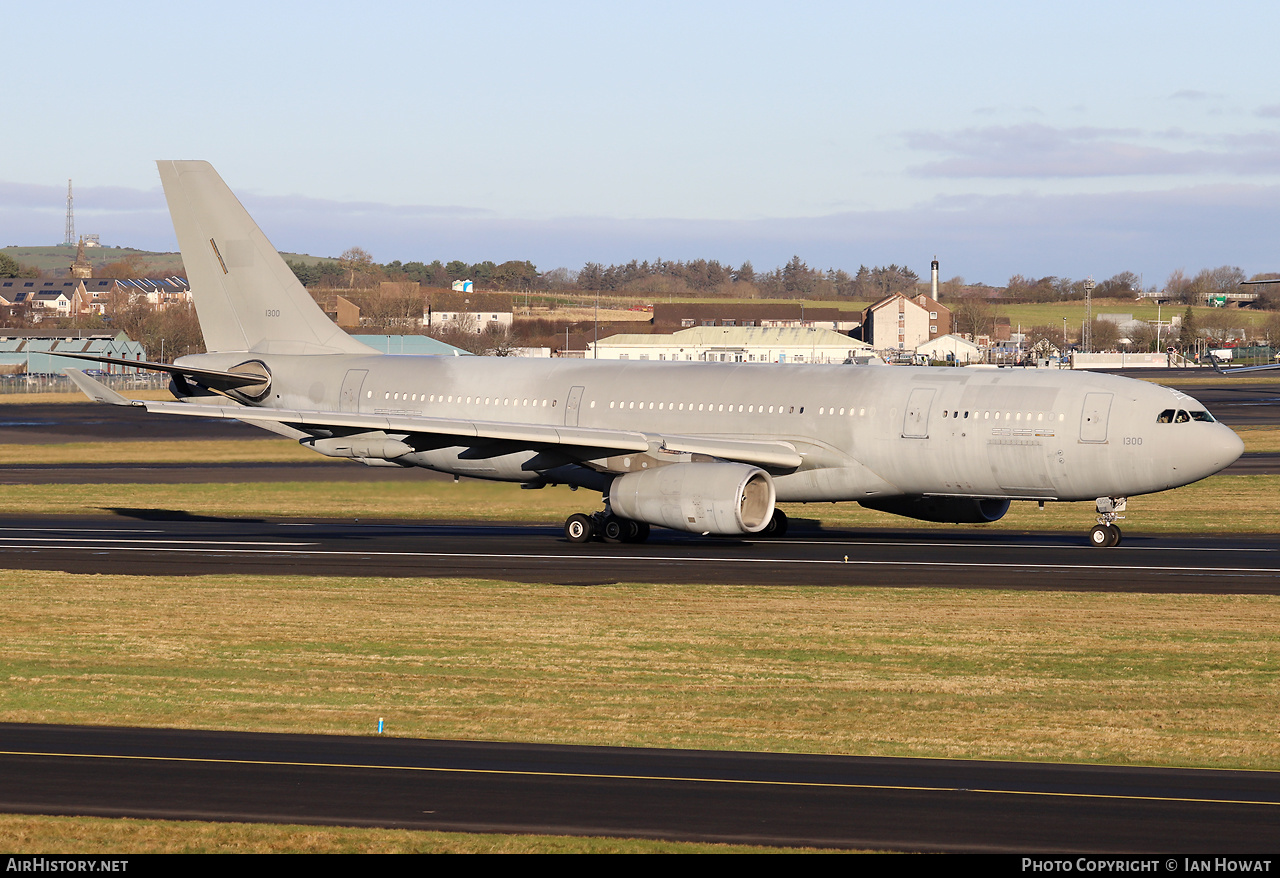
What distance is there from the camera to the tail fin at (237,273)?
145ft

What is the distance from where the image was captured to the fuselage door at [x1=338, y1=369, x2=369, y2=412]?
42531mm

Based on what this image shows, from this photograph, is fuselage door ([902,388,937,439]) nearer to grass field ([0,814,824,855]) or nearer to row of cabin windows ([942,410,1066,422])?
row of cabin windows ([942,410,1066,422])

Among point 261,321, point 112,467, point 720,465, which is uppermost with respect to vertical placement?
point 261,321

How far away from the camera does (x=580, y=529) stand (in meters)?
38.1

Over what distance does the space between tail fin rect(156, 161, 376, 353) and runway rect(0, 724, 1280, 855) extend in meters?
28.8

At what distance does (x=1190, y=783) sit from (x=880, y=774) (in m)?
3.07

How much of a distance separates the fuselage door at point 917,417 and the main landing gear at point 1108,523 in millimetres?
4726

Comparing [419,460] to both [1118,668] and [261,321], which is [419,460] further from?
[1118,668]

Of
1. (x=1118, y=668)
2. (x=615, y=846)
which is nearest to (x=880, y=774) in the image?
(x=615, y=846)

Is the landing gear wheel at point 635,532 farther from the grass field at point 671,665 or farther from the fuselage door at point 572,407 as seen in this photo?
the grass field at point 671,665

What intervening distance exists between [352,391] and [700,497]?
510 inches

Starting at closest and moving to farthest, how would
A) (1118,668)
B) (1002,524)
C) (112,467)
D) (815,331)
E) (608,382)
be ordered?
(1118,668) < (608,382) < (1002,524) < (112,467) < (815,331)

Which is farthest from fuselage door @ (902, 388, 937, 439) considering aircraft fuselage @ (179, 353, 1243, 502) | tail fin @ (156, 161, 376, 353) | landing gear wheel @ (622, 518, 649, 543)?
tail fin @ (156, 161, 376, 353)

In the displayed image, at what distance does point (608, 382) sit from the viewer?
4022 cm
